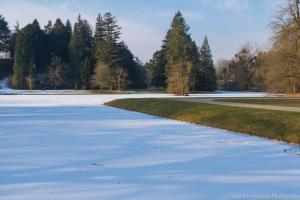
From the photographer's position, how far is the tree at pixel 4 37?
105 meters

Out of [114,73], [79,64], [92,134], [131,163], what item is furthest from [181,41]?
[131,163]

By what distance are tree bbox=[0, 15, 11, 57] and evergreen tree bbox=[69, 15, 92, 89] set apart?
17537mm

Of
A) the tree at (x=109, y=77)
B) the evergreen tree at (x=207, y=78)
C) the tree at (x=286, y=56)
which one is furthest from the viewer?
the evergreen tree at (x=207, y=78)

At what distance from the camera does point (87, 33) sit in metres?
102

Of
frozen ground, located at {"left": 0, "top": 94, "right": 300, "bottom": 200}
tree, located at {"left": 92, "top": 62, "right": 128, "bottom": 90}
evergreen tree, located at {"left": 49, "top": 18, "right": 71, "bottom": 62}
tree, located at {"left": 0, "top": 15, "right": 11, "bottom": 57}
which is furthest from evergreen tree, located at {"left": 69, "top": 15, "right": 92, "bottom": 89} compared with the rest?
frozen ground, located at {"left": 0, "top": 94, "right": 300, "bottom": 200}

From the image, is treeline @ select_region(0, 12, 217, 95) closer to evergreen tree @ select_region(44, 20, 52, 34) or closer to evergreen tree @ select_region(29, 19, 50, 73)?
evergreen tree @ select_region(29, 19, 50, 73)

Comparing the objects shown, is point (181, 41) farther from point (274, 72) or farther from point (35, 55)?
point (274, 72)

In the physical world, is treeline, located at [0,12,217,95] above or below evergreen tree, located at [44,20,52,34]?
below

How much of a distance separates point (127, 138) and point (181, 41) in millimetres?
76119

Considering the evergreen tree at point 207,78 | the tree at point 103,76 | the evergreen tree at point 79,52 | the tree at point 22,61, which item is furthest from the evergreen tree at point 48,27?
the evergreen tree at point 207,78

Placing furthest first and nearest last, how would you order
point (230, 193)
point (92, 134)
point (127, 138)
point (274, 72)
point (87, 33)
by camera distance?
point (87, 33)
point (274, 72)
point (92, 134)
point (127, 138)
point (230, 193)

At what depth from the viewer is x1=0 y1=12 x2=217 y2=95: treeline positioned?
289ft

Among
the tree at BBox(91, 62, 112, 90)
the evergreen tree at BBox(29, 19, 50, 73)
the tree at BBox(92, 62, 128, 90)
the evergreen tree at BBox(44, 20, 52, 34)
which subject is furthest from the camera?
the evergreen tree at BBox(44, 20, 52, 34)

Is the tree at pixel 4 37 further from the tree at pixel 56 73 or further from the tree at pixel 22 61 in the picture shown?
the tree at pixel 56 73
